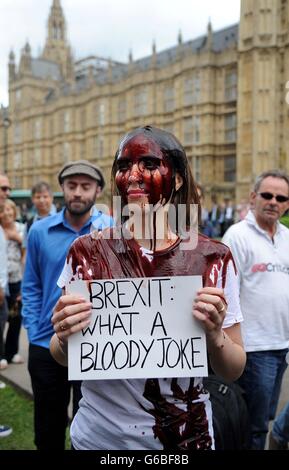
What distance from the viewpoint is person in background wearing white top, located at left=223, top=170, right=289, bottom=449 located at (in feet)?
8.32

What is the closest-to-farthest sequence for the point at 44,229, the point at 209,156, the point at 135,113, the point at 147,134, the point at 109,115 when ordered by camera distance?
the point at 147,134 < the point at 44,229 < the point at 209,156 < the point at 135,113 < the point at 109,115

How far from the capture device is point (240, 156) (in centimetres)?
2822

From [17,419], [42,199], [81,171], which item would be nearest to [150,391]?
[81,171]

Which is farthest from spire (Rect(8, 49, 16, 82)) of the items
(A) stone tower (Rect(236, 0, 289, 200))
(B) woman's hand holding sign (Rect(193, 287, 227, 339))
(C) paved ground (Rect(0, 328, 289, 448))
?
(B) woman's hand holding sign (Rect(193, 287, 227, 339))

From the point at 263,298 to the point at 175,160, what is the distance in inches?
59.5

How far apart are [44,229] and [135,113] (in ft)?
123

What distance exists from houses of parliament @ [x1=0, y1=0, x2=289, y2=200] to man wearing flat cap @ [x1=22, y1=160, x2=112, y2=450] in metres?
12.2

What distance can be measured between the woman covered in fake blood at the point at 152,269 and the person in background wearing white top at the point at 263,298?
4.41 feet

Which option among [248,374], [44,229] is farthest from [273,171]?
[44,229]

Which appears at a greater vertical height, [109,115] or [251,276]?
[109,115]

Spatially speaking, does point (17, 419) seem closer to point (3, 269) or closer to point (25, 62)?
point (3, 269)

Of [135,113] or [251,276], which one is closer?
[251,276]
